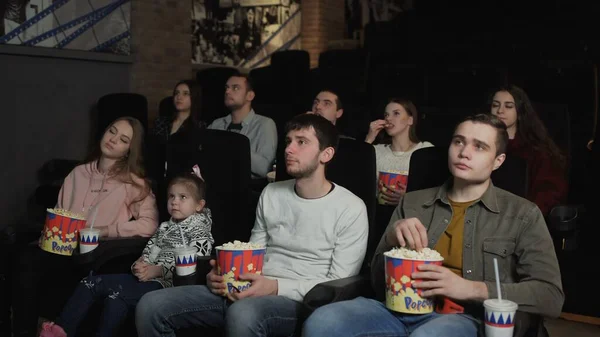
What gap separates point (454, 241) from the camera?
7.23 feet

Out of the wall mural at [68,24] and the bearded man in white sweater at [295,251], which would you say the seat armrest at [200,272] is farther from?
the wall mural at [68,24]

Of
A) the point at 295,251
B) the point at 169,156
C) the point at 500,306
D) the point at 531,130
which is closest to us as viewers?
the point at 500,306

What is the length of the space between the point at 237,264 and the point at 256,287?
0.35 feet

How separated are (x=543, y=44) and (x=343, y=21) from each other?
399 centimetres

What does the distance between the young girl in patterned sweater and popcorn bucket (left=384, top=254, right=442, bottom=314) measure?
42.6 inches

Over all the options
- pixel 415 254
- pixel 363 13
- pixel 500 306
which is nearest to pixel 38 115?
pixel 415 254

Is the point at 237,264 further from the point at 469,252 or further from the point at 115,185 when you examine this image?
the point at 115,185

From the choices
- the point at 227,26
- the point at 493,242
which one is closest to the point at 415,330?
the point at 493,242

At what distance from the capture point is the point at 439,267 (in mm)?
1902

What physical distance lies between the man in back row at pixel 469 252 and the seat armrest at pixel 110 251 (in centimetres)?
106

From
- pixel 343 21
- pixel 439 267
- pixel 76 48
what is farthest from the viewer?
pixel 343 21

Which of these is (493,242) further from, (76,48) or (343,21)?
(343,21)

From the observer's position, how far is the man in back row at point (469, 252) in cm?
197

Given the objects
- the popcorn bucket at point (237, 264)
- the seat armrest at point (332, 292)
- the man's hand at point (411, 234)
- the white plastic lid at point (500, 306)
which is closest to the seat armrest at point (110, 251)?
the popcorn bucket at point (237, 264)
